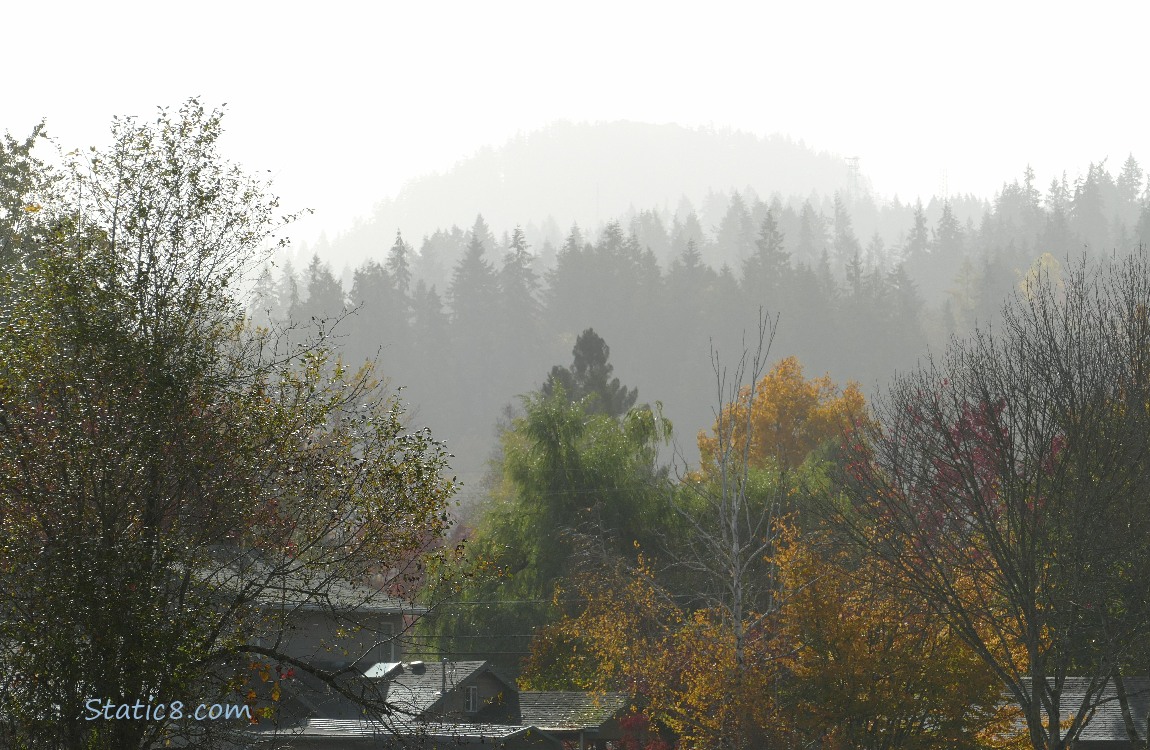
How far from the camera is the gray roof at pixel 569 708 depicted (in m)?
28.0

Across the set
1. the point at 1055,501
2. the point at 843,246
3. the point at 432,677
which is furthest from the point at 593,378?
the point at 843,246

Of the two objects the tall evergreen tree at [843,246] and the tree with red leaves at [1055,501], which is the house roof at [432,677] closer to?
the tree with red leaves at [1055,501]

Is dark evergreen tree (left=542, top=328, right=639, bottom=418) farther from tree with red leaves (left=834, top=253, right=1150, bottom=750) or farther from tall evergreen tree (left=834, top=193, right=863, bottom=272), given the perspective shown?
tall evergreen tree (left=834, top=193, right=863, bottom=272)

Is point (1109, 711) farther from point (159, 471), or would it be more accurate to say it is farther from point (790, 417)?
point (790, 417)

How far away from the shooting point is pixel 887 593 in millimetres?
21062

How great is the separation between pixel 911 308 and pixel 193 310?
9784 cm

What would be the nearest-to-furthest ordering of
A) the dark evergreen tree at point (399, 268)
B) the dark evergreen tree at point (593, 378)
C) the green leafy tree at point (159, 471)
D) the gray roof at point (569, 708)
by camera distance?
the green leafy tree at point (159, 471), the gray roof at point (569, 708), the dark evergreen tree at point (593, 378), the dark evergreen tree at point (399, 268)

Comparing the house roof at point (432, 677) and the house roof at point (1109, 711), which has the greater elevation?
the house roof at point (432, 677)

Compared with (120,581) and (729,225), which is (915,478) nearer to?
(120,581)

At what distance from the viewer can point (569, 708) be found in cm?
2933

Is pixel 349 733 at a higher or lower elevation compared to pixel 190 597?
lower

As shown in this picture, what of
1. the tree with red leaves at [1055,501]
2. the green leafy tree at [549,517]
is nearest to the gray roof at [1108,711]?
the tree with red leaves at [1055,501]

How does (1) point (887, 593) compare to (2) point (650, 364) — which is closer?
(1) point (887, 593)

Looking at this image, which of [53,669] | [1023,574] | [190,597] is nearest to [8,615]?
[53,669]
